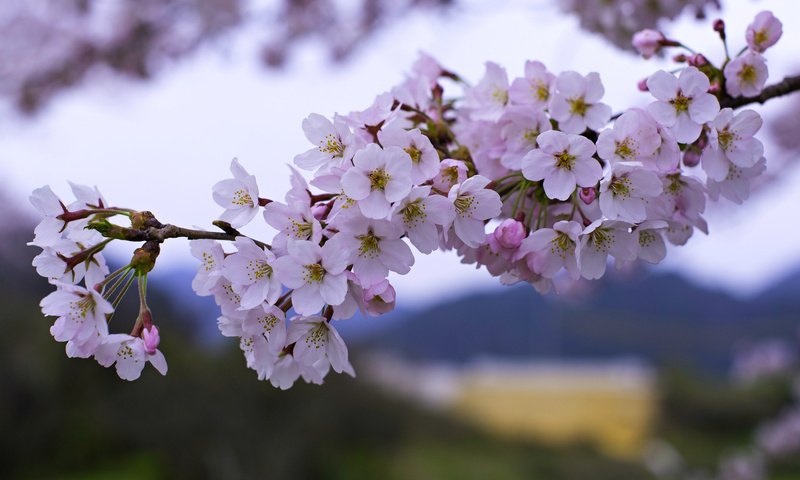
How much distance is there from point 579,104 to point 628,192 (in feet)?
0.37

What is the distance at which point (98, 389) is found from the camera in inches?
216

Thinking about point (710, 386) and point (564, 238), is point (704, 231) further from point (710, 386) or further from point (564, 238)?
point (710, 386)

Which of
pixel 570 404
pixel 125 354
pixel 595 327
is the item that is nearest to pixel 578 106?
pixel 125 354

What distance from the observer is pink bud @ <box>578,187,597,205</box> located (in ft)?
1.77

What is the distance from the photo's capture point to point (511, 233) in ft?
1.74

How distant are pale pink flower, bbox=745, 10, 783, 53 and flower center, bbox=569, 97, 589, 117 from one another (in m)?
0.19

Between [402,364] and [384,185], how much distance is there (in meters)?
8.12

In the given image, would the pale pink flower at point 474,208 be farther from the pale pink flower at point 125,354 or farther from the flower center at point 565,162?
the pale pink flower at point 125,354

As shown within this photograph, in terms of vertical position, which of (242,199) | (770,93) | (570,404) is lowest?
(570,404)

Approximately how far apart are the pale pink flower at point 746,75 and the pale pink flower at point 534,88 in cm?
16

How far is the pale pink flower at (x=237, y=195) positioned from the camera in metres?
0.53

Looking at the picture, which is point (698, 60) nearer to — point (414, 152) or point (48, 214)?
point (414, 152)

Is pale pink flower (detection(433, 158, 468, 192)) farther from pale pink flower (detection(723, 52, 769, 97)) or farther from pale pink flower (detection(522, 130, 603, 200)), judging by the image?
pale pink flower (detection(723, 52, 769, 97))

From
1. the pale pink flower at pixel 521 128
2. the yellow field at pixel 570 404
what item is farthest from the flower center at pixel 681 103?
the yellow field at pixel 570 404
